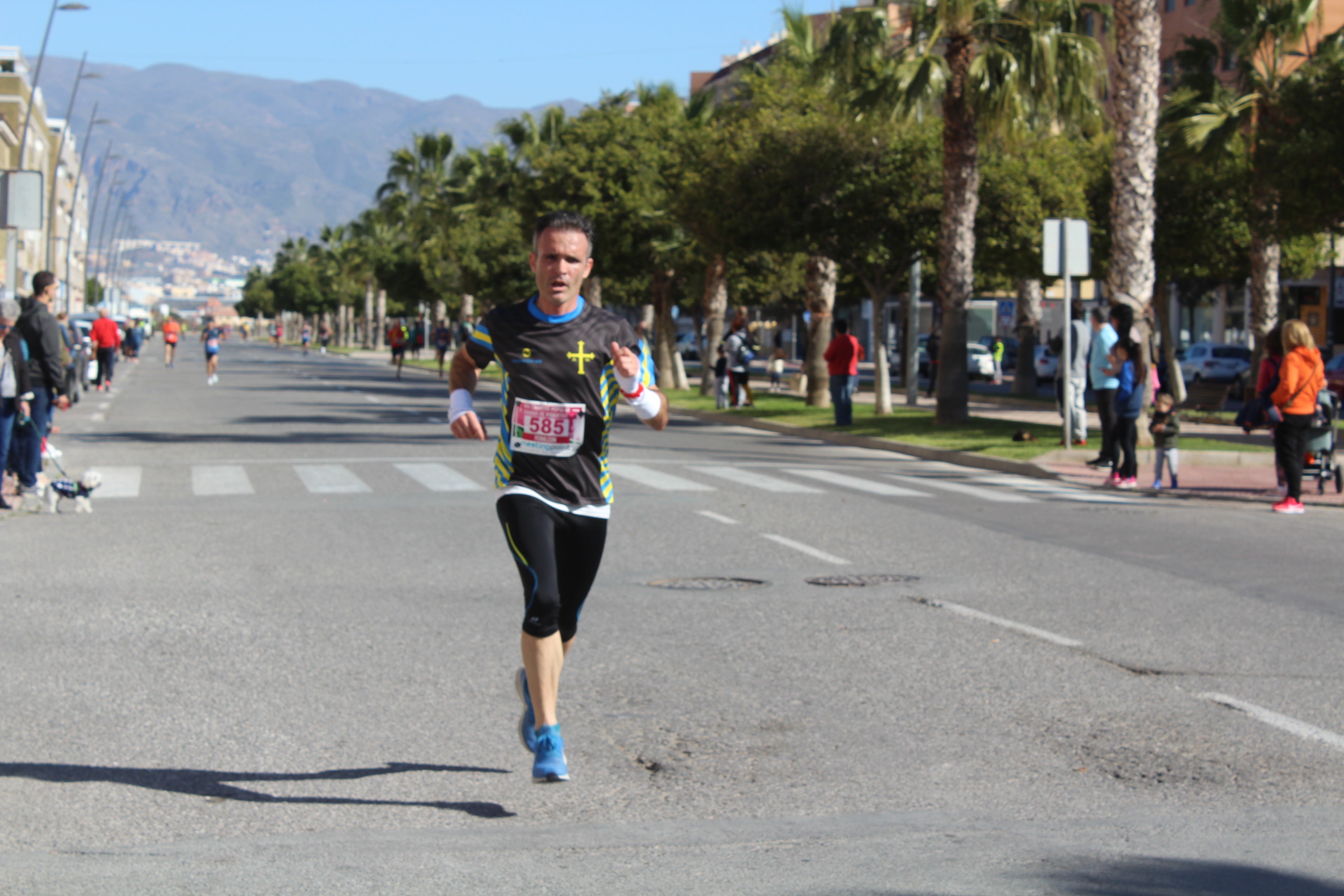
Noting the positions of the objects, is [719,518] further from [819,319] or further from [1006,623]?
[819,319]

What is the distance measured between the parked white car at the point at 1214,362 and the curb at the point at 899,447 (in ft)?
68.8

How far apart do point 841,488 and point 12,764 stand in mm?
11670

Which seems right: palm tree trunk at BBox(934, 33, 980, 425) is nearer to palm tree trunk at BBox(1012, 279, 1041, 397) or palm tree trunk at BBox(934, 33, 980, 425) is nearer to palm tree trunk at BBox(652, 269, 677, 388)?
palm tree trunk at BBox(1012, 279, 1041, 397)

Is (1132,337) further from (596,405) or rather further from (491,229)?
(491,229)

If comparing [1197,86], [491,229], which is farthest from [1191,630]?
[491,229]

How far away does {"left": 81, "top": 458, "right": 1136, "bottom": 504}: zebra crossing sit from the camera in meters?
15.9

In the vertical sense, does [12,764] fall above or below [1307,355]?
below

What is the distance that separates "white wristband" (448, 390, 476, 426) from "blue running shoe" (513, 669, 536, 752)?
879 millimetres

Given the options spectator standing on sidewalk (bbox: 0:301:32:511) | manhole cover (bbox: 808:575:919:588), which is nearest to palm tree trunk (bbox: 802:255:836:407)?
spectator standing on sidewalk (bbox: 0:301:32:511)

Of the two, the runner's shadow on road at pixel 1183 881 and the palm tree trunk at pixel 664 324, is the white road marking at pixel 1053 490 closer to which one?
the runner's shadow on road at pixel 1183 881

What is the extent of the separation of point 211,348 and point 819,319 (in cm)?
2143

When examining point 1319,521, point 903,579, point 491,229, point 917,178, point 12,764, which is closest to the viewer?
point 12,764

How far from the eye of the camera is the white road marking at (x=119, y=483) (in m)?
15.2

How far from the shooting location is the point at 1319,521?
14.1 metres
